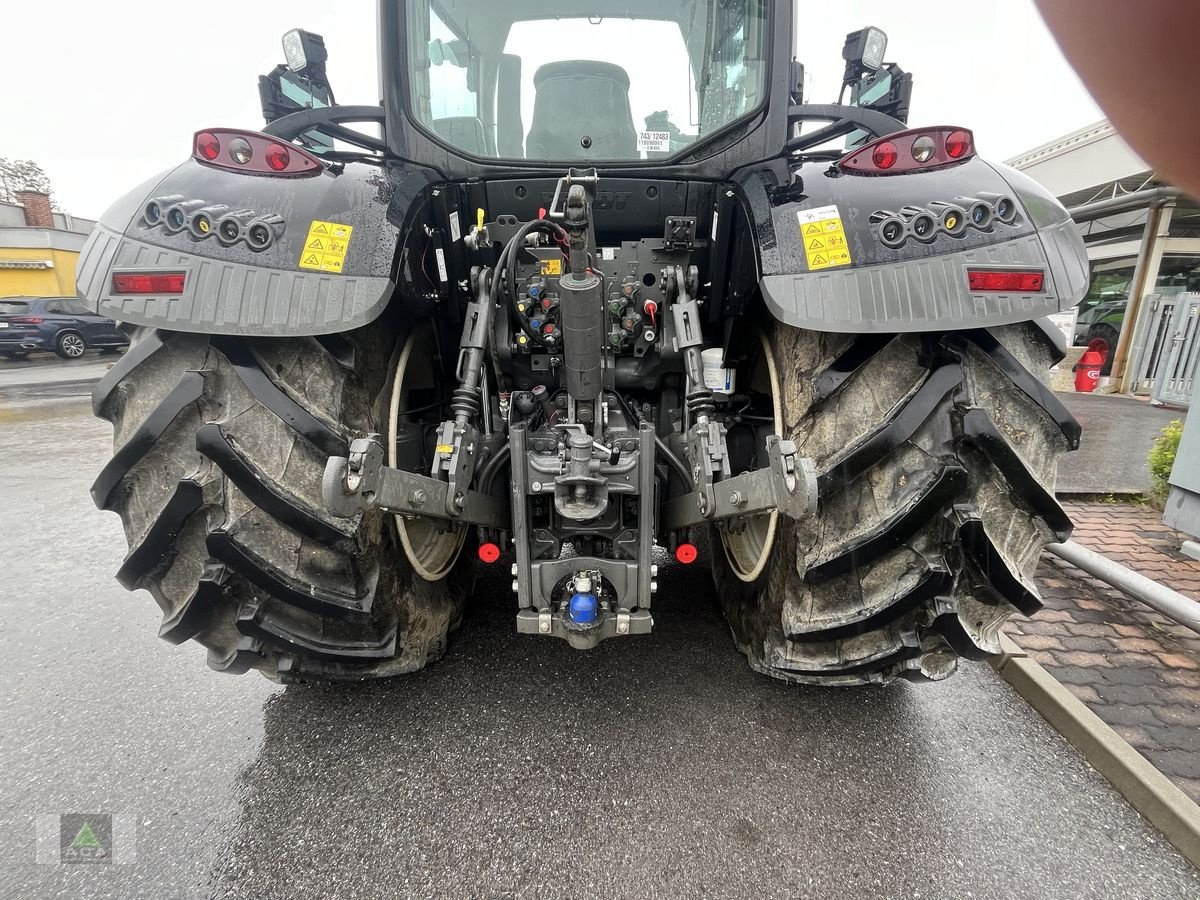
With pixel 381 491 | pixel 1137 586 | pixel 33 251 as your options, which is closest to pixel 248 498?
pixel 381 491

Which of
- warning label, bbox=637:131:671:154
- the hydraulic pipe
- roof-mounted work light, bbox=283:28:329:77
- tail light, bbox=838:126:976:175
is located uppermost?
roof-mounted work light, bbox=283:28:329:77

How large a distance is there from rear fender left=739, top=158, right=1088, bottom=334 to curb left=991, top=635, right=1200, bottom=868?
143 centimetres

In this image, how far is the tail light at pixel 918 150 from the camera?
1.56 metres

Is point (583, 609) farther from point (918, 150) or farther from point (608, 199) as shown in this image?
point (918, 150)

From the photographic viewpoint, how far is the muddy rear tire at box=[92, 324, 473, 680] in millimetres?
1447

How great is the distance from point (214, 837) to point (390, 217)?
182cm

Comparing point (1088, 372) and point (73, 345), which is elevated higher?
point (1088, 372)

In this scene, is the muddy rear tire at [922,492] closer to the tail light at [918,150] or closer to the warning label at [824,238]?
the warning label at [824,238]

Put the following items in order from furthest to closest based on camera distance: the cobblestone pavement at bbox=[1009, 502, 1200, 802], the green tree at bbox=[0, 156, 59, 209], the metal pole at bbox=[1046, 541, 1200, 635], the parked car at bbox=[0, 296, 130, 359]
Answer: the green tree at bbox=[0, 156, 59, 209], the parked car at bbox=[0, 296, 130, 359], the metal pole at bbox=[1046, 541, 1200, 635], the cobblestone pavement at bbox=[1009, 502, 1200, 802]

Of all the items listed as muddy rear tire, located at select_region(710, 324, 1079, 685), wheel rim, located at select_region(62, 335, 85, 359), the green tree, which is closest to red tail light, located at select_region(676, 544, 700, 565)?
muddy rear tire, located at select_region(710, 324, 1079, 685)

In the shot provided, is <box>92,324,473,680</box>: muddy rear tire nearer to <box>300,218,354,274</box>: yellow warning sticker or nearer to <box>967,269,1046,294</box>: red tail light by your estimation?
<box>300,218,354,274</box>: yellow warning sticker

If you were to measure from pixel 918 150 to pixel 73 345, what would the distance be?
20.8 m

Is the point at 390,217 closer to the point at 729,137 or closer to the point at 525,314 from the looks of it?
the point at 525,314

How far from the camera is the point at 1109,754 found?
180cm
